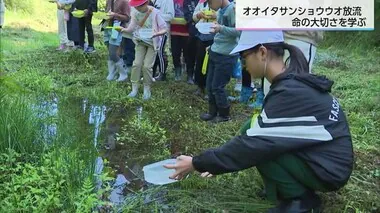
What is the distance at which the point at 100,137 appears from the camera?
4316 mm

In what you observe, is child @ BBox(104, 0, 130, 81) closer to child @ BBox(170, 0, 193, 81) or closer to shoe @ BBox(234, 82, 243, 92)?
child @ BBox(170, 0, 193, 81)

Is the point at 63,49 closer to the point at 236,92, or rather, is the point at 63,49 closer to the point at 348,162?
the point at 236,92

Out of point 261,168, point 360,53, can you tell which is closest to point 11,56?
point 360,53

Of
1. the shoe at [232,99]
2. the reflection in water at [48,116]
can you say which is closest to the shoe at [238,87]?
the shoe at [232,99]

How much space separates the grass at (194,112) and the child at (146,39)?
29 centimetres

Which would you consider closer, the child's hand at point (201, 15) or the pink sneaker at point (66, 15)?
the child's hand at point (201, 15)

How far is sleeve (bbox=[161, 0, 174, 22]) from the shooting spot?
685 cm

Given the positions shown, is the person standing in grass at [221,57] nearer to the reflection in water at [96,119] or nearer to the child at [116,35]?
the reflection in water at [96,119]

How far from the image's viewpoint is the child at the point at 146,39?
6.08 m

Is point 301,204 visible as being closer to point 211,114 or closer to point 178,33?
point 211,114

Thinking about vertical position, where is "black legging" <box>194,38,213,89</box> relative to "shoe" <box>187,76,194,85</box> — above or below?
above

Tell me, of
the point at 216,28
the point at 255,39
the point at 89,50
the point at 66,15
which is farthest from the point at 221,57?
the point at 66,15

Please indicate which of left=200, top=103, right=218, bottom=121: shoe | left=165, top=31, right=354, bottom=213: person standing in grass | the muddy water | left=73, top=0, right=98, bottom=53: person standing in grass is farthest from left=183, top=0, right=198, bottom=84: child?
left=165, top=31, right=354, bottom=213: person standing in grass

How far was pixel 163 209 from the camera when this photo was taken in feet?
10.2
